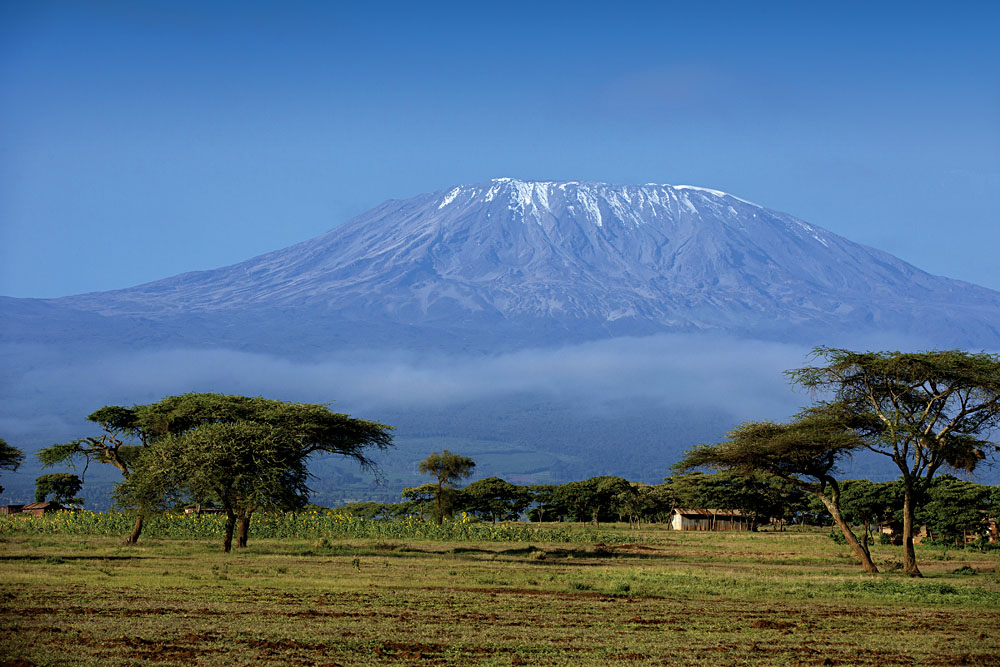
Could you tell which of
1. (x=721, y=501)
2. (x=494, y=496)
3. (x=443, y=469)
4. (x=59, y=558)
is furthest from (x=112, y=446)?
(x=494, y=496)

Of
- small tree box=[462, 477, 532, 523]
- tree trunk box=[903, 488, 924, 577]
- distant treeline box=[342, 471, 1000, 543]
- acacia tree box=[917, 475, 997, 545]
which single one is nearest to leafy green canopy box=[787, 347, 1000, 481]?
tree trunk box=[903, 488, 924, 577]

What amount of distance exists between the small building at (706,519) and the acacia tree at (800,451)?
62.4 metres

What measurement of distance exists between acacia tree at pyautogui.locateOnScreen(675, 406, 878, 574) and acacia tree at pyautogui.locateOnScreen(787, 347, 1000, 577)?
3.59ft

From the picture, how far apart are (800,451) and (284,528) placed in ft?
86.8

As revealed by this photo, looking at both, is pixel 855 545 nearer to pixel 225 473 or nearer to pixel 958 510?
pixel 225 473

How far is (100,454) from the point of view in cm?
4784

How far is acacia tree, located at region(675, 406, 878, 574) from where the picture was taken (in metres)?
37.6

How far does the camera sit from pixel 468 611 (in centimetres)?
2227

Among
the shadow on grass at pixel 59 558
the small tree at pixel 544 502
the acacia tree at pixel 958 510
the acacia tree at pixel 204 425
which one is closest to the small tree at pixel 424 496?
the small tree at pixel 544 502

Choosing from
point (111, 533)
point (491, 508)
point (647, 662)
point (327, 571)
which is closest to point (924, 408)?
point (327, 571)

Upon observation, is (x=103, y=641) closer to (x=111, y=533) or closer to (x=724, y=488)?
(x=111, y=533)

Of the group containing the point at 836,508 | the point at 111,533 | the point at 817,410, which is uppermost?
the point at 817,410

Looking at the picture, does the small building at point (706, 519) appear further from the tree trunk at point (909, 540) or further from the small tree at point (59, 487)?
the tree trunk at point (909, 540)

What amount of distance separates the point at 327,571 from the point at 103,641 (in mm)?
14467
